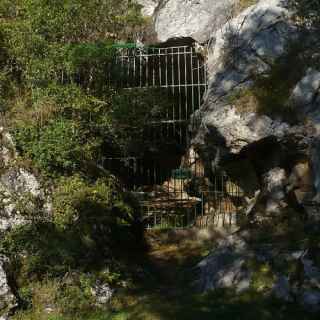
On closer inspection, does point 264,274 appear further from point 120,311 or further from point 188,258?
point 188,258

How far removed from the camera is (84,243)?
9.03 meters

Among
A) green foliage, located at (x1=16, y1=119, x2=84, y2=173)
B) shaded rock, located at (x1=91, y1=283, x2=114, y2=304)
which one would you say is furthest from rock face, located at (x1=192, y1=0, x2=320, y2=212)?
shaded rock, located at (x1=91, y1=283, x2=114, y2=304)

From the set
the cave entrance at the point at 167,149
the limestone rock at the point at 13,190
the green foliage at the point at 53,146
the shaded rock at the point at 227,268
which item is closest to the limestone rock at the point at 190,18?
the cave entrance at the point at 167,149

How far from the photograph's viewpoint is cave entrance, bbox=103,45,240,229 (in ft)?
38.4

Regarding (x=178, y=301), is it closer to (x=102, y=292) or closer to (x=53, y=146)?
(x=102, y=292)

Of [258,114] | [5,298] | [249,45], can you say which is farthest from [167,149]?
[5,298]

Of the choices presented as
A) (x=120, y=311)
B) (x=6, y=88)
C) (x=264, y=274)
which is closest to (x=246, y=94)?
(x=264, y=274)

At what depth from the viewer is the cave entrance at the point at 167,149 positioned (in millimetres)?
11719

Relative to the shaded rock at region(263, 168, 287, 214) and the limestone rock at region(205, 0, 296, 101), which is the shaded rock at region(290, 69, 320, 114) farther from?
the shaded rock at region(263, 168, 287, 214)

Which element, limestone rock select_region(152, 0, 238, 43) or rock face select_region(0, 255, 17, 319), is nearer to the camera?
rock face select_region(0, 255, 17, 319)

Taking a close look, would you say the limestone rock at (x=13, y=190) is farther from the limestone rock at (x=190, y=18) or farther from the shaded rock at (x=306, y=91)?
the limestone rock at (x=190, y=18)

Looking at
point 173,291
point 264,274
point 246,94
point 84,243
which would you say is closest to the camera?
point 264,274

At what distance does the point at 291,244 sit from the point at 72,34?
6.39 meters

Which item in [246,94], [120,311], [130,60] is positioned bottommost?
[120,311]
